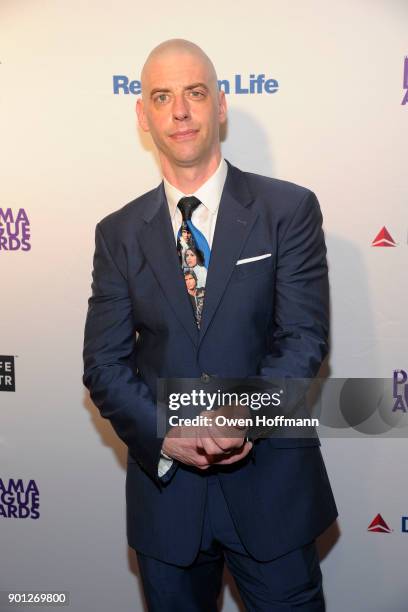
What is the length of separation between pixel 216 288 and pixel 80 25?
1238 millimetres

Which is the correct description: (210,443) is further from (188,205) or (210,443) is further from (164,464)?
(188,205)

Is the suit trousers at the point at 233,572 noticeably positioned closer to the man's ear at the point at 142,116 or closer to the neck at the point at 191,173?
the neck at the point at 191,173

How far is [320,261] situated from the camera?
6.45ft

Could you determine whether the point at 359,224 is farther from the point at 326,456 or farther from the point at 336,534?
the point at 336,534

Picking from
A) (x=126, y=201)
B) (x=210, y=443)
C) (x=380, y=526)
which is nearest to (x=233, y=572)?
(x=210, y=443)

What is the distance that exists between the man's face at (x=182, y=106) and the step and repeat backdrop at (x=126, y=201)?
0.52 metres

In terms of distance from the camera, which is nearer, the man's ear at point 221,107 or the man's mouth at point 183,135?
the man's mouth at point 183,135

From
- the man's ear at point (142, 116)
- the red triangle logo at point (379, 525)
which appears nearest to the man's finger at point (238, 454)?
the man's ear at point (142, 116)

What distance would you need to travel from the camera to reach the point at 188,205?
6.77ft

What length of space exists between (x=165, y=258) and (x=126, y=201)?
0.74m

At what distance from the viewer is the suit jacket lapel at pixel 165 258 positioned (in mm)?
1941

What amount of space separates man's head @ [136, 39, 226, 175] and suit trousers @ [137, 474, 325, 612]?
2.87ft

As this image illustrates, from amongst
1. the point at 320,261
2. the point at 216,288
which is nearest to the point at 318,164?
the point at 320,261

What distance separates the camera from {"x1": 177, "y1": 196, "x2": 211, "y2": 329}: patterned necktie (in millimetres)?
1983
